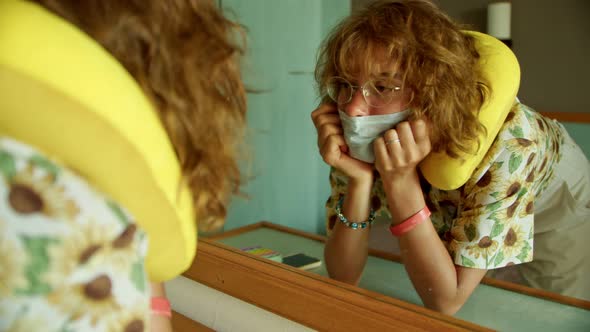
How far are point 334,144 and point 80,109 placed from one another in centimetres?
41

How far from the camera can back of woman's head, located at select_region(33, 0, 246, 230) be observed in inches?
11.3

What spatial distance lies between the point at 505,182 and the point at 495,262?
0.09 m

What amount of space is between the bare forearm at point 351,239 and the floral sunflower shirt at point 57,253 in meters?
0.39

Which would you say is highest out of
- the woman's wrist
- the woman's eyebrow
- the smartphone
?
the woman's eyebrow

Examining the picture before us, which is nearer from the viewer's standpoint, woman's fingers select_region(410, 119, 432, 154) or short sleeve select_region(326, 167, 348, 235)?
woman's fingers select_region(410, 119, 432, 154)

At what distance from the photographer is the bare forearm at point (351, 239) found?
643mm

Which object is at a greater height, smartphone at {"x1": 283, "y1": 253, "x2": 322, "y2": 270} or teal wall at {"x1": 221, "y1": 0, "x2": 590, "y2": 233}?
teal wall at {"x1": 221, "y1": 0, "x2": 590, "y2": 233}

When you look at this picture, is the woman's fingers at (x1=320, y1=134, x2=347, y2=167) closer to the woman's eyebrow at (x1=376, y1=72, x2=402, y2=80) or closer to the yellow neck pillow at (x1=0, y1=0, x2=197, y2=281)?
the woman's eyebrow at (x1=376, y1=72, x2=402, y2=80)

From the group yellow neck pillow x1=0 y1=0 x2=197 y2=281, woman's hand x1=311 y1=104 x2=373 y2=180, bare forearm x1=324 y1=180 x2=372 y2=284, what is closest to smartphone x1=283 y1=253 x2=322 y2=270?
bare forearm x1=324 y1=180 x2=372 y2=284

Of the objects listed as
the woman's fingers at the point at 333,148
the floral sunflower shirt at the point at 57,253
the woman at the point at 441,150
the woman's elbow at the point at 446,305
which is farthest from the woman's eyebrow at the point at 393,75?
the floral sunflower shirt at the point at 57,253

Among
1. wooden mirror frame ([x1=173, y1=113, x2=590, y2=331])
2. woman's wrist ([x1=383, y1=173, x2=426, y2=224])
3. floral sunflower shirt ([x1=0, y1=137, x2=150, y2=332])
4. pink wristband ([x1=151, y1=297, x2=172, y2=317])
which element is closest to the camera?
floral sunflower shirt ([x1=0, y1=137, x2=150, y2=332])

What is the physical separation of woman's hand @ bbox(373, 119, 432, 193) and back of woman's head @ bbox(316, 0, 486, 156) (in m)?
0.02

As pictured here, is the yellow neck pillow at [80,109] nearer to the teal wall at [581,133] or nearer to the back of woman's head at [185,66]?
the back of woman's head at [185,66]

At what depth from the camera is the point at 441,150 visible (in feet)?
1.91
